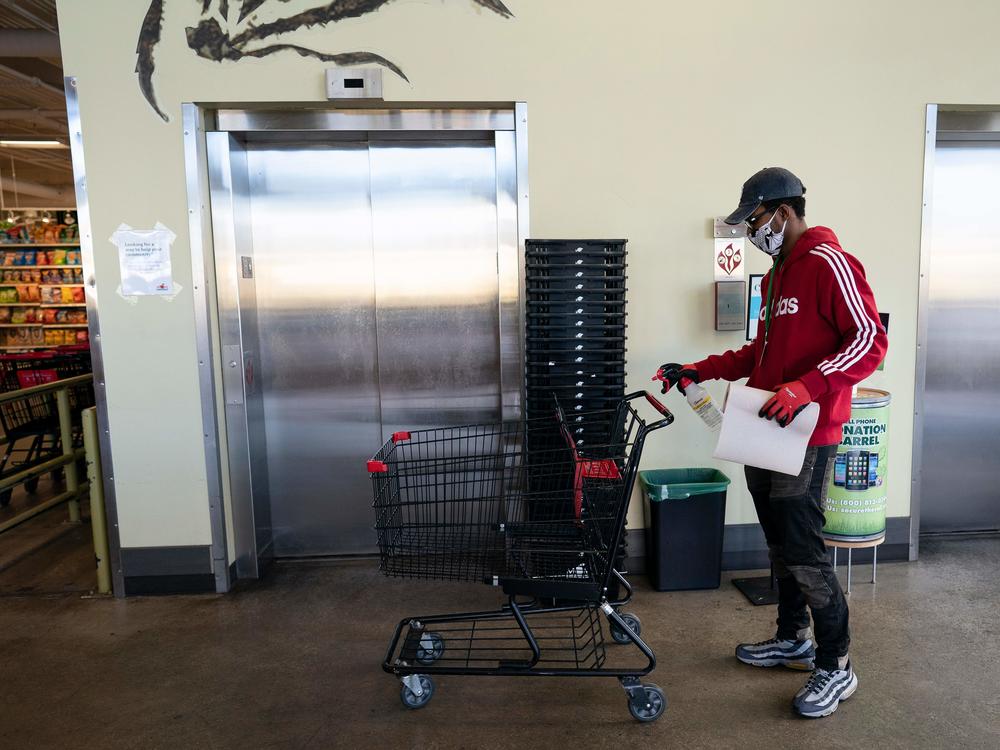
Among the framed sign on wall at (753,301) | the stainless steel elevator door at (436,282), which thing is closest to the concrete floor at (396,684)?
the stainless steel elevator door at (436,282)

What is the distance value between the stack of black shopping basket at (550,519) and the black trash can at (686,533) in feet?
1.06

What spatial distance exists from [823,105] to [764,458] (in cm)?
222

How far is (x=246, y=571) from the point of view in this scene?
12.5 ft

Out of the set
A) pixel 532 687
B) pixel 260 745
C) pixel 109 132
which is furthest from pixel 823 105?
pixel 260 745

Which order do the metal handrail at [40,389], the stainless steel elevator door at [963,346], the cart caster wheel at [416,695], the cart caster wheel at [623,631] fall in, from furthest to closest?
the metal handrail at [40,389] → the stainless steel elevator door at [963,346] → the cart caster wheel at [623,631] → the cart caster wheel at [416,695]

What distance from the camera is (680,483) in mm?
3637

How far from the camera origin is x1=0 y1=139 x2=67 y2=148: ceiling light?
912 centimetres

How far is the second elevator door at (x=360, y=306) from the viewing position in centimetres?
385

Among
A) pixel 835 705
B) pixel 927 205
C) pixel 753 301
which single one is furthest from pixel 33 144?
pixel 835 705

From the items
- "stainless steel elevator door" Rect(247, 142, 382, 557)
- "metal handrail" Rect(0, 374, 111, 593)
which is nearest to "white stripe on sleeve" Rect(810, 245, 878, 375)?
"stainless steel elevator door" Rect(247, 142, 382, 557)

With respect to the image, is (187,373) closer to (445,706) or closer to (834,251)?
(445,706)

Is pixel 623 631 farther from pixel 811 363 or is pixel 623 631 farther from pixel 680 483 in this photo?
pixel 811 363

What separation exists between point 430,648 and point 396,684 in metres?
0.21

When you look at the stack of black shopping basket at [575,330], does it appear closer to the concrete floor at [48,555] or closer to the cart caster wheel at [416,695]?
the cart caster wheel at [416,695]
